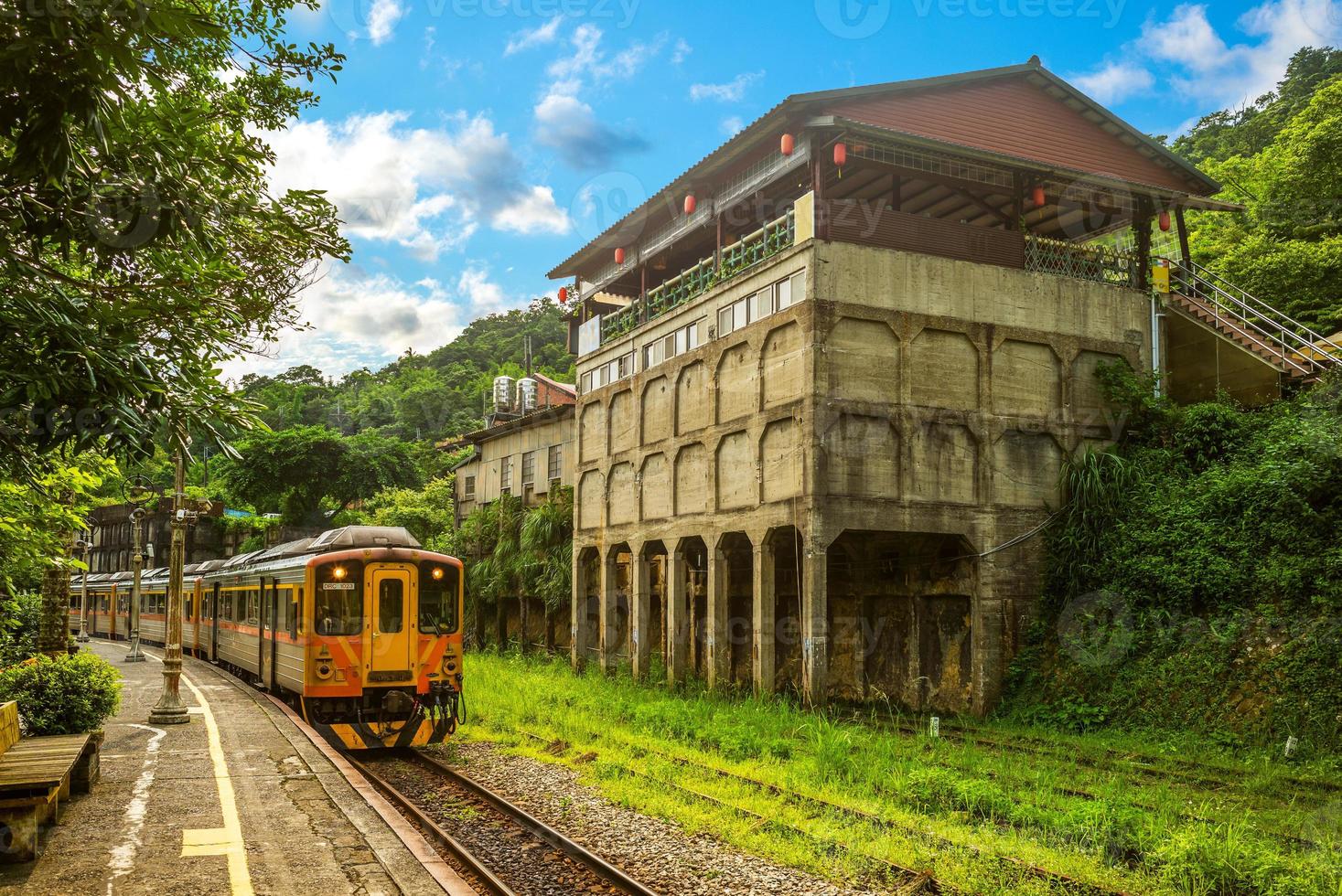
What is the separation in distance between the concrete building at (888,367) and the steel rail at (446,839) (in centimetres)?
921

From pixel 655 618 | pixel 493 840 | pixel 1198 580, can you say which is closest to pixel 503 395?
pixel 655 618

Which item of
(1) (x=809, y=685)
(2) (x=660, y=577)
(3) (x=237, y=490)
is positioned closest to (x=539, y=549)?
(2) (x=660, y=577)

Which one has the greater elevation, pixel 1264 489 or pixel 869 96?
pixel 869 96

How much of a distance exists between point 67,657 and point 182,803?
3647 mm

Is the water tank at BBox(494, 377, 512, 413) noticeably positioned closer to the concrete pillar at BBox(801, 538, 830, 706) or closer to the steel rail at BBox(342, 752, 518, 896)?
the concrete pillar at BBox(801, 538, 830, 706)

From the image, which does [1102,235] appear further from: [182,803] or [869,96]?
[182,803]

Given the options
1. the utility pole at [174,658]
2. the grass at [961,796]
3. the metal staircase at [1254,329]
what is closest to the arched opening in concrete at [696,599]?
the grass at [961,796]

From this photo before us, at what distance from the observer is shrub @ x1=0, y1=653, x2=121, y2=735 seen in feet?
39.3

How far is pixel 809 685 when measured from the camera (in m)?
19.7

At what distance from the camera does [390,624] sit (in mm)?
15992

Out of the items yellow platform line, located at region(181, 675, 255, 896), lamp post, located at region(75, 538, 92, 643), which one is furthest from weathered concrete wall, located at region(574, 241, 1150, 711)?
lamp post, located at region(75, 538, 92, 643)

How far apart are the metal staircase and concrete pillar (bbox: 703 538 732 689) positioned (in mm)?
12685

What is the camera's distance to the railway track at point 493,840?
9.03 m

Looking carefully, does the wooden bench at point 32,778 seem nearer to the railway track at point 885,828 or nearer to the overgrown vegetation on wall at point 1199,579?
the railway track at point 885,828
